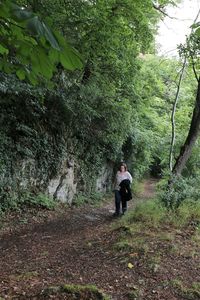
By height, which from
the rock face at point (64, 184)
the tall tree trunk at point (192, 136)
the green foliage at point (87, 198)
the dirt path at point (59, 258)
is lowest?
the dirt path at point (59, 258)

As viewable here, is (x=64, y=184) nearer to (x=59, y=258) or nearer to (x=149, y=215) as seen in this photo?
(x=149, y=215)

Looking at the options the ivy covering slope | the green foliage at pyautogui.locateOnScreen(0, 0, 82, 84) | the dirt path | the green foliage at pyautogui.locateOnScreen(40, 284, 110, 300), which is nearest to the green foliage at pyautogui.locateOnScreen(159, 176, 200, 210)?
the dirt path

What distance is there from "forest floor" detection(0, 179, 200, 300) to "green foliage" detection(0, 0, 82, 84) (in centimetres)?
303

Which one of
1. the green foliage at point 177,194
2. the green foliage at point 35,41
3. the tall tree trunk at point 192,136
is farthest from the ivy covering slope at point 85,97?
the green foliage at point 35,41

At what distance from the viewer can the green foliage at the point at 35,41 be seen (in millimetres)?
1245

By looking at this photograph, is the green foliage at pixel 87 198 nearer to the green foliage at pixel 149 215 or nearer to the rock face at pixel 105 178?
the rock face at pixel 105 178

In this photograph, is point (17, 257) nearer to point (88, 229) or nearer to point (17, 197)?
point (88, 229)

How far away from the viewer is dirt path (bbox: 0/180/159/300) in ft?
14.5

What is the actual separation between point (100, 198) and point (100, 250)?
8.49 meters

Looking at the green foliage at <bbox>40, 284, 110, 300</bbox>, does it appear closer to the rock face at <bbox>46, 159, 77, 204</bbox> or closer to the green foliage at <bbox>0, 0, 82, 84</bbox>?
the green foliage at <bbox>0, 0, 82, 84</bbox>

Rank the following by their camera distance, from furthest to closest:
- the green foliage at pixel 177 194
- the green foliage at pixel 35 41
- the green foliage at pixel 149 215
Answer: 1. the green foliage at pixel 177 194
2. the green foliage at pixel 149 215
3. the green foliage at pixel 35 41

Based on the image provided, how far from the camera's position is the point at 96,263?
5.22 m

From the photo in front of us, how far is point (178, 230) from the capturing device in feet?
22.2

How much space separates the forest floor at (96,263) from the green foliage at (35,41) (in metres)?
3.03
